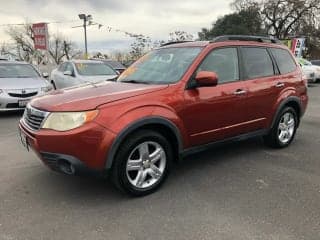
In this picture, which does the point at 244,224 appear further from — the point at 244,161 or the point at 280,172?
the point at 244,161

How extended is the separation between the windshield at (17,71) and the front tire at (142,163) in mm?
7475

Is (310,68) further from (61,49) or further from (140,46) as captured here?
(61,49)

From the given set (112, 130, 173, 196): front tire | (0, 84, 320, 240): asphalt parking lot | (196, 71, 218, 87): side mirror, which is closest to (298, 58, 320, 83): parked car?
(0, 84, 320, 240): asphalt parking lot

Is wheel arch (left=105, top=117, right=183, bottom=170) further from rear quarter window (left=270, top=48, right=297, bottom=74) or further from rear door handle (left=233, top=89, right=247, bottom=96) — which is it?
rear quarter window (left=270, top=48, right=297, bottom=74)

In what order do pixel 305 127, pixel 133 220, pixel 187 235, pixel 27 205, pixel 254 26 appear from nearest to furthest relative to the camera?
1. pixel 187 235
2. pixel 133 220
3. pixel 27 205
4. pixel 305 127
5. pixel 254 26

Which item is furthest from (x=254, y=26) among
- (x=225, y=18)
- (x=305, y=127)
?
(x=305, y=127)

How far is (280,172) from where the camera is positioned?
5.09m

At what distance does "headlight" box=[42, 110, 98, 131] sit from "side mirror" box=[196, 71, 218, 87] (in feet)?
4.26

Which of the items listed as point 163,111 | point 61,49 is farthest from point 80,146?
point 61,49

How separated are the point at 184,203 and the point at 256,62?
250 cm

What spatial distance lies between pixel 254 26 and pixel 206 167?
42.9m

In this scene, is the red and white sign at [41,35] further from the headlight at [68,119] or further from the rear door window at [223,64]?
the headlight at [68,119]

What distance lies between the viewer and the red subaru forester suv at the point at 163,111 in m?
3.94

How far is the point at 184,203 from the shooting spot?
4145 mm
